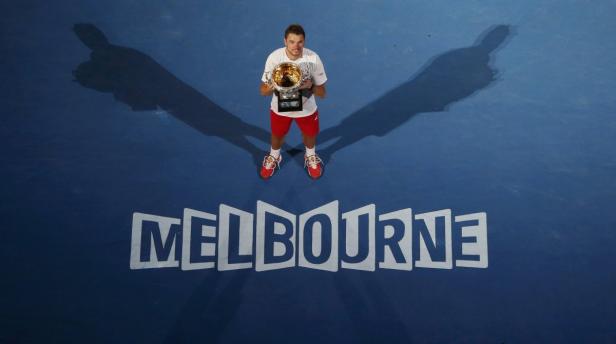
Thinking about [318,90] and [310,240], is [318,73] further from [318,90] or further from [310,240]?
[310,240]

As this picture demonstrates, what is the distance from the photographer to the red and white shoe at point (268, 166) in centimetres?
570

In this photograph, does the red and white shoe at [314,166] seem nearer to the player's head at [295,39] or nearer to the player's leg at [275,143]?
the player's leg at [275,143]

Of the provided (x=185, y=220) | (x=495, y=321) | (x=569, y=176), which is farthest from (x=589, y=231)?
(x=185, y=220)

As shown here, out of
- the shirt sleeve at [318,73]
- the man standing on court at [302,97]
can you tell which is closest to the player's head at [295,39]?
the man standing on court at [302,97]

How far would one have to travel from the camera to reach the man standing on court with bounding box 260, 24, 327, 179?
476 centimetres

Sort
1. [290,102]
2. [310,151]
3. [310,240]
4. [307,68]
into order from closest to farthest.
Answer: [290,102] → [307,68] → [310,240] → [310,151]

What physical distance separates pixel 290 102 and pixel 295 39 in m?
0.57

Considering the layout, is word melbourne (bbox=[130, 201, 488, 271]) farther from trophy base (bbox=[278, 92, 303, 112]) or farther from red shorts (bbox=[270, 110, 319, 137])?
trophy base (bbox=[278, 92, 303, 112])

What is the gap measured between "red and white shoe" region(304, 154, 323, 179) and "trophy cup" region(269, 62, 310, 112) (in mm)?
999

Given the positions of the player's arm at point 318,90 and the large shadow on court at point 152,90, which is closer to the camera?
the player's arm at point 318,90

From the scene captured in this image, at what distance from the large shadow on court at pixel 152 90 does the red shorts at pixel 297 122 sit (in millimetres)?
578

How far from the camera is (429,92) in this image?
20.2 feet

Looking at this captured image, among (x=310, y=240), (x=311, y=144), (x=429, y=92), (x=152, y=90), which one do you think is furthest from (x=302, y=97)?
(x=152, y=90)

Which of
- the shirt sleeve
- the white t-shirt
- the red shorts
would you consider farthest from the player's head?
the red shorts
